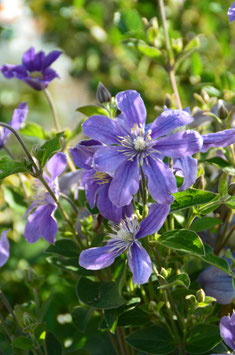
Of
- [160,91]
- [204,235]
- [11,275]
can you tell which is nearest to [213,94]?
[204,235]

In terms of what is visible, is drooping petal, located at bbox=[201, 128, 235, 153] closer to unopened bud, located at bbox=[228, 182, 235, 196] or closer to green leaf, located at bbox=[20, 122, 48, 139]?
unopened bud, located at bbox=[228, 182, 235, 196]

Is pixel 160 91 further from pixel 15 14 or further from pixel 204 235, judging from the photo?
pixel 204 235

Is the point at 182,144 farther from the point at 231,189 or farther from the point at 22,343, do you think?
the point at 22,343

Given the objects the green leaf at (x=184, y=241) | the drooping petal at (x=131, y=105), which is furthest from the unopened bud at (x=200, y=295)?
the drooping petal at (x=131, y=105)

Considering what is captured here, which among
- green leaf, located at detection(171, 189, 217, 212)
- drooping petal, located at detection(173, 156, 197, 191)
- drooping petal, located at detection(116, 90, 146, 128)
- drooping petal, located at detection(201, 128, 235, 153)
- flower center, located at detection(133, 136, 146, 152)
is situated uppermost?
drooping petal, located at detection(116, 90, 146, 128)

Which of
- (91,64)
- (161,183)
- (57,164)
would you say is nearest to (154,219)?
(161,183)

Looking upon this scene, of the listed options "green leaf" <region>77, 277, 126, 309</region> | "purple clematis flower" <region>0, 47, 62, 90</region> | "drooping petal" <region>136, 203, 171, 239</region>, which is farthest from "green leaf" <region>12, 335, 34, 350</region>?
"purple clematis flower" <region>0, 47, 62, 90</region>
